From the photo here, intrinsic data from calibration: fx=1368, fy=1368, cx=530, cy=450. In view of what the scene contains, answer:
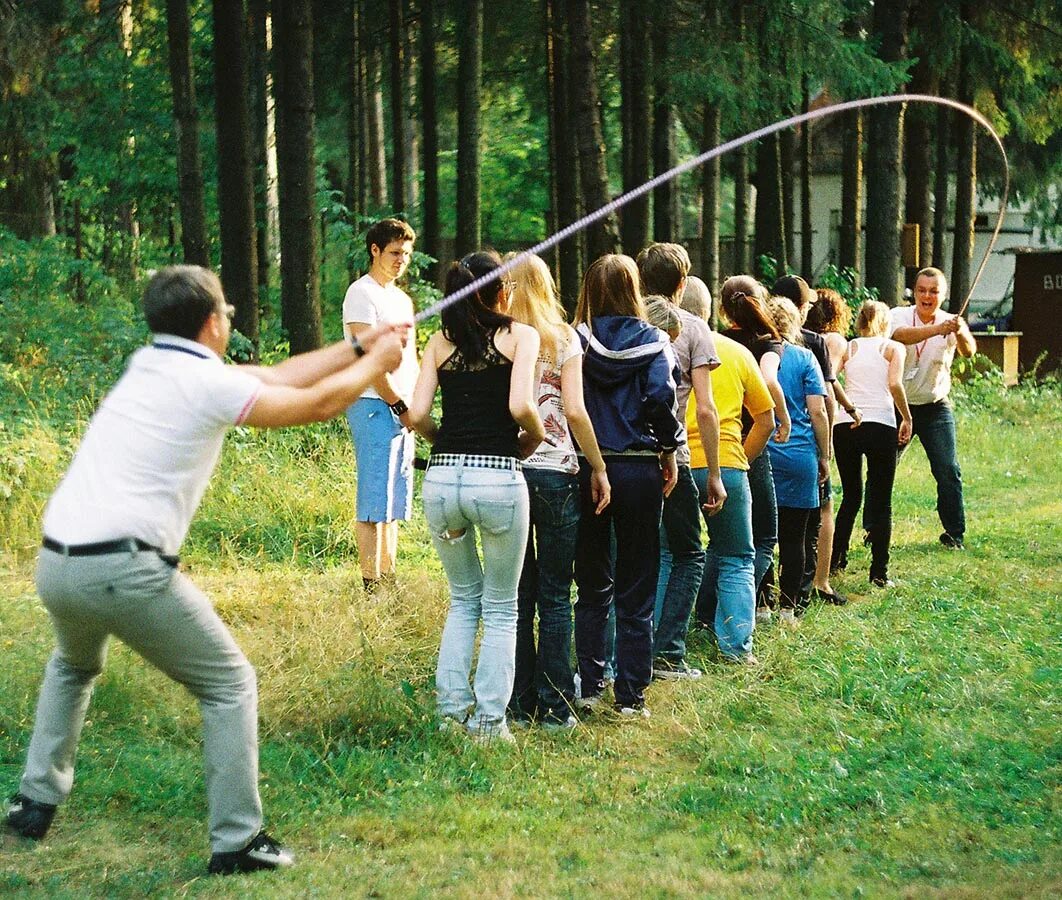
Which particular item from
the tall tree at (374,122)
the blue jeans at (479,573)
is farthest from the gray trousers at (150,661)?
the tall tree at (374,122)

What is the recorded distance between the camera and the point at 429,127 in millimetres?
20891

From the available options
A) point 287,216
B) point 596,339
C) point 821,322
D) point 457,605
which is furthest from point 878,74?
point 457,605

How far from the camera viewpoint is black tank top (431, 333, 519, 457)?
546cm

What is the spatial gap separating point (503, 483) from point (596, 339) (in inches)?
41.2

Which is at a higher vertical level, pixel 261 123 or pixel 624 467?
pixel 261 123

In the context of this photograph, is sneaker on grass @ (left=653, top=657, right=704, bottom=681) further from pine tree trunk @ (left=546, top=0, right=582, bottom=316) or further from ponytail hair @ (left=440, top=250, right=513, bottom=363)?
pine tree trunk @ (left=546, top=0, right=582, bottom=316)

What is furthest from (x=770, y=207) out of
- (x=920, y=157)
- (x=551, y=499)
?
(x=551, y=499)

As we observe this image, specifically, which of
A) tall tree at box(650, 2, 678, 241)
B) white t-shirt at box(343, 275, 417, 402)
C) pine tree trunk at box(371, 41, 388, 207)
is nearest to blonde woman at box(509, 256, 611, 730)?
white t-shirt at box(343, 275, 417, 402)

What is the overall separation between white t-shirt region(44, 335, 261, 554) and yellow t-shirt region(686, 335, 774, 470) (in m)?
3.41

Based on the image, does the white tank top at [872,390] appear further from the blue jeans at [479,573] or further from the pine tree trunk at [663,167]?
the pine tree trunk at [663,167]

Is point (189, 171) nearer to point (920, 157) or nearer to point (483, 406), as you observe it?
point (483, 406)

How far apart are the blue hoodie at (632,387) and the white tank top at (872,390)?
10.6 feet

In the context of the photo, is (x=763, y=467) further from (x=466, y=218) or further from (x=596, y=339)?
(x=466, y=218)

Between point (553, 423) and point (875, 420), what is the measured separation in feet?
12.6
